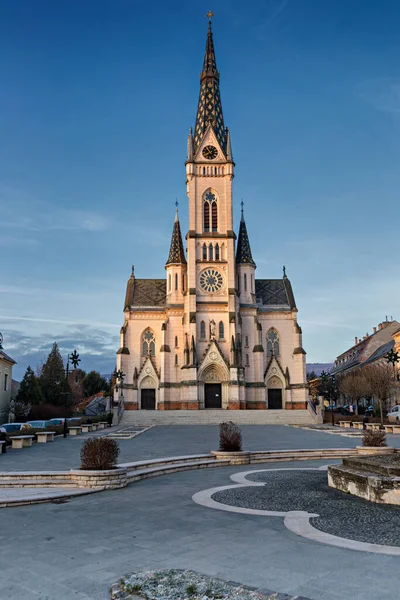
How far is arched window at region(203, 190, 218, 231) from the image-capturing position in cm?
6138

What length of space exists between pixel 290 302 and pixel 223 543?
56041 millimetres

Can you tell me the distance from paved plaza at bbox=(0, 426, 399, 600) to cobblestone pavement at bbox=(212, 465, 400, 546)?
3.9 inches

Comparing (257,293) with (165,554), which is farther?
(257,293)

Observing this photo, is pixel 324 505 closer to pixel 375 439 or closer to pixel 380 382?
pixel 375 439

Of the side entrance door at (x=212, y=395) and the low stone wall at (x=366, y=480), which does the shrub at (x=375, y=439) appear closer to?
the low stone wall at (x=366, y=480)

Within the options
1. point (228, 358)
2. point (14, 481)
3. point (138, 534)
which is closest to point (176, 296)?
point (228, 358)

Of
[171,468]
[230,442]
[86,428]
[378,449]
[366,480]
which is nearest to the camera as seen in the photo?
[366,480]

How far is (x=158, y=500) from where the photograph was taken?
11602mm

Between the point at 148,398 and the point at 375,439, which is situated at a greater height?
the point at 148,398

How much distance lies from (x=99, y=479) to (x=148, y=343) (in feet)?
154

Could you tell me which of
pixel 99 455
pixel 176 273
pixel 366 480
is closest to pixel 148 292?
pixel 176 273

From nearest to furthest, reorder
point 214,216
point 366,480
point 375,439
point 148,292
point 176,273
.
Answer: point 366,480, point 375,439, point 176,273, point 214,216, point 148,292

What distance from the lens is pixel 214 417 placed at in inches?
1955

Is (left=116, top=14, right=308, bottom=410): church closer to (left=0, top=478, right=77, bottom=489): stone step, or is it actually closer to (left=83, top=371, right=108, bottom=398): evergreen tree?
(left=83, top=371, right=108, bottom=398): evergreen tree
